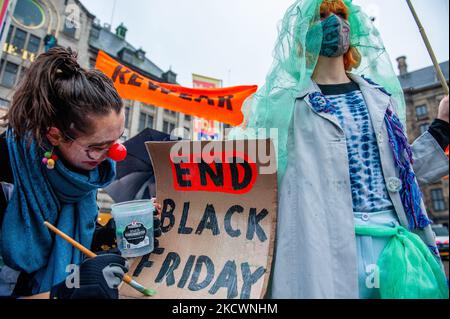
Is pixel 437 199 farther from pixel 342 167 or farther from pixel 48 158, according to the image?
pixel 48 158

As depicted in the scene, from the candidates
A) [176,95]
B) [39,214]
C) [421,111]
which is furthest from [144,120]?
[421,111]

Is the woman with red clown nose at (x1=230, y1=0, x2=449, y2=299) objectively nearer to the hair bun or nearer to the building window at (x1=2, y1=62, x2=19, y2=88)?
the hair bun

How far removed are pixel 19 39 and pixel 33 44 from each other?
1.83 ft

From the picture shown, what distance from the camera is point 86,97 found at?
116 centimetres

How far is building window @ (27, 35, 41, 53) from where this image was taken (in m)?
13.3

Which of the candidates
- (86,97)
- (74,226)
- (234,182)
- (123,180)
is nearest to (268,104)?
(234,182)

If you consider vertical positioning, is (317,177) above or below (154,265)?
above

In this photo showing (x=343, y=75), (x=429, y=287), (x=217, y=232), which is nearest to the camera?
(x=429, y=287)

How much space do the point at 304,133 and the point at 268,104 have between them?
258 millimetres

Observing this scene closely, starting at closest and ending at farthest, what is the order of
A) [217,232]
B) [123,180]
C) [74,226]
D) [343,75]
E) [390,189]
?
[390,189]
[217,232]
[74,226]
[343,75]
[123,180]

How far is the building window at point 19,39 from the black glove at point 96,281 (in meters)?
16.3

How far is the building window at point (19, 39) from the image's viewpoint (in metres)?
13.0

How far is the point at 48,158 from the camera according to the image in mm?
1154
